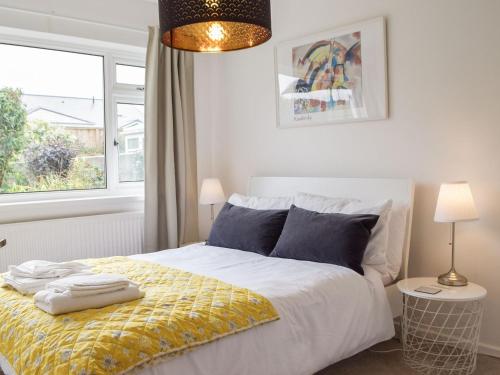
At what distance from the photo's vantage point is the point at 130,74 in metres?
4.32

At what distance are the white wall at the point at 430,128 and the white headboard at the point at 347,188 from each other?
119 millimetres

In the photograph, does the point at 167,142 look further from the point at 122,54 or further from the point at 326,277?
the point at 326,277

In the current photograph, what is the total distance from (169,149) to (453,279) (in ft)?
7.85

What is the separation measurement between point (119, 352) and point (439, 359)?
194cm

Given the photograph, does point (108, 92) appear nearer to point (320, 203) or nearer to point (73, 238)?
point (73, 238)

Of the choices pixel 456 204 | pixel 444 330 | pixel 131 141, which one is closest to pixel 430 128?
pixel 456 204

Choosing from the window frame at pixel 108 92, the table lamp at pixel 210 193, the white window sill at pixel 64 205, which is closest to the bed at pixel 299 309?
the table lamp at pixel 210 193

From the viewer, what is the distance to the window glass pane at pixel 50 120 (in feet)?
12.3

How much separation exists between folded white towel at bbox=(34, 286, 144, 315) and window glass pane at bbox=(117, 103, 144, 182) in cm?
229

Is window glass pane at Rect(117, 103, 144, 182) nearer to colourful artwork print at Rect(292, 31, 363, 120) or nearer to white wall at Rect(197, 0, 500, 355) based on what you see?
white wall at Rect(197, 0, 500, 355)

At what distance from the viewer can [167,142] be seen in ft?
13.5

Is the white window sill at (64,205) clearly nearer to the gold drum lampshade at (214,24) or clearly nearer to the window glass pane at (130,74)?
the window glass pane at (130,74)

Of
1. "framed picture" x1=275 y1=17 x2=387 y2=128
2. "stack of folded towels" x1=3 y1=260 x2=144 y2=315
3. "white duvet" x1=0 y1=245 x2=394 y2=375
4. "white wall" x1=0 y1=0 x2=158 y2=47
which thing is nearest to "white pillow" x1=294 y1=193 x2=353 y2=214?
"white duvet" x1=0 y1=245 x2=394 y2=375

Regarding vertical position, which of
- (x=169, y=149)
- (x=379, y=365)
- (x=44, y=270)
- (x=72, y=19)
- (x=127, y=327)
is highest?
(x=72, y=19)
